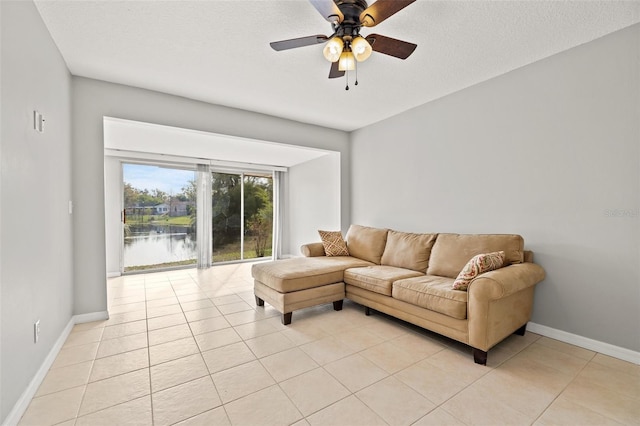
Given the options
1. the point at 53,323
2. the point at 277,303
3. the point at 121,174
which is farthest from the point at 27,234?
the point at 121,174

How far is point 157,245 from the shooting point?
18.2 ft

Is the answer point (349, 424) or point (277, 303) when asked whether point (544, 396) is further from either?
point (277, 303)

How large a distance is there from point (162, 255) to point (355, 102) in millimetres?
4735

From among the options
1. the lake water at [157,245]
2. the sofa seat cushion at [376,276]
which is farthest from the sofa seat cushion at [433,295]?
the lake water at [157,245]

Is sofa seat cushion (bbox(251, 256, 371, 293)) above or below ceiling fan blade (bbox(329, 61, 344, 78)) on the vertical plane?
below

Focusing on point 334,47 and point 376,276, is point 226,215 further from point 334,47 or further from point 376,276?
point 334,47

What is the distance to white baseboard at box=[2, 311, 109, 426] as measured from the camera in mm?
1496

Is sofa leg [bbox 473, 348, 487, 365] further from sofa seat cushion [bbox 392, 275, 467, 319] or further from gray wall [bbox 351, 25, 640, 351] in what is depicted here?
gray wall [bbox 351, 25, 640, 351]

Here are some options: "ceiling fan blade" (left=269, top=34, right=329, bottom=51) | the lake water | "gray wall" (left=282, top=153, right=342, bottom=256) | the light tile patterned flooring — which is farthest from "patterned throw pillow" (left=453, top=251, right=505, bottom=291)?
the lake water

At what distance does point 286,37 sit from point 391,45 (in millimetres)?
894

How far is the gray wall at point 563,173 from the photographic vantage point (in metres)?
2.18

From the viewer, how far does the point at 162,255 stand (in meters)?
5.60

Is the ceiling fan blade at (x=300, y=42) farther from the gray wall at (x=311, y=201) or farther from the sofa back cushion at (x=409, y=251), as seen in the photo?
the gray wall at (x=311, y=201)

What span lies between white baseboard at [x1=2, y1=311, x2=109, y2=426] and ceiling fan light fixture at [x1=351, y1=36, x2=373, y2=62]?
9.34 ft
